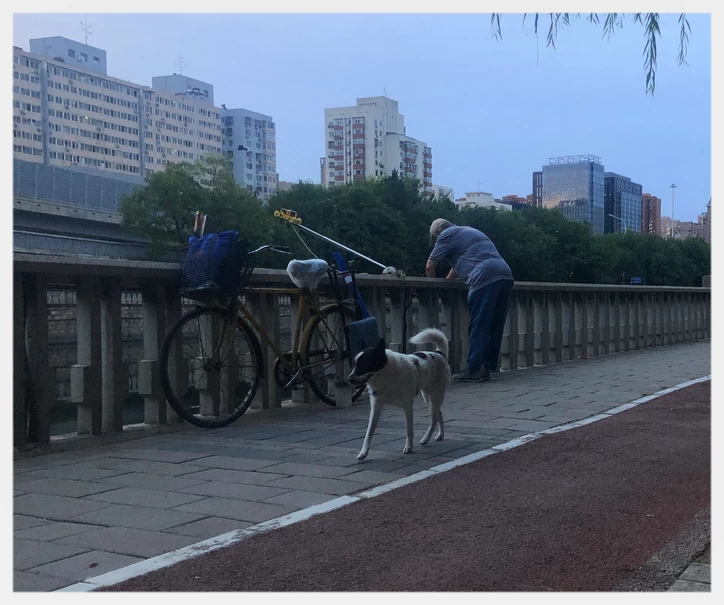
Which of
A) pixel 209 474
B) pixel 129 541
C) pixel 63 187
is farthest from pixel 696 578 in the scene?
pixel 63 187

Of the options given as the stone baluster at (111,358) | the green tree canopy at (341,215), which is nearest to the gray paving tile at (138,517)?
the stone baluster at (111,358)

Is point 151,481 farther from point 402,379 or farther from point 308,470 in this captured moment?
point 402,379

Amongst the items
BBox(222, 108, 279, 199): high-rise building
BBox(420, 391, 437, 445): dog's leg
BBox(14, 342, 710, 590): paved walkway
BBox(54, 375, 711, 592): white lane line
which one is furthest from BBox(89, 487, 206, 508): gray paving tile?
BBox(222, 108, 279, 199): high-rise building

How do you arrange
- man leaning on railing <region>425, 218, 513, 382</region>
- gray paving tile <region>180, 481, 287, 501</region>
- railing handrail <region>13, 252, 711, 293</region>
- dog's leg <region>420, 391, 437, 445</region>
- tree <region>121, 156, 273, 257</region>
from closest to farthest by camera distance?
gray paving tile <region>180, 481, 287, 501</region> → railing handrail <region>13, 252, 711, 293</region> → dog's leg <region>420, 391, 437, 445</region> → man leaning on railing <region>425, 218, 513, 382</region> → tree <region>121, 156, 273, 257</region>

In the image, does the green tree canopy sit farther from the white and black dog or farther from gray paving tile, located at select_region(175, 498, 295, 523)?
gray paving tile, located at select_region(175, 498, 295, 523)

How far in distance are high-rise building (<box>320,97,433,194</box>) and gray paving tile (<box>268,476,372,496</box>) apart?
54.8m

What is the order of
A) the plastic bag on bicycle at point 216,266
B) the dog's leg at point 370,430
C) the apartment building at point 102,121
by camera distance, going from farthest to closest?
the apartment building at point 102,121 < the plastic bag on bicycle at point 216,266 < the dog's leg at point 370,430

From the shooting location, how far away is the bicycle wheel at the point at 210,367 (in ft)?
→ 20.9

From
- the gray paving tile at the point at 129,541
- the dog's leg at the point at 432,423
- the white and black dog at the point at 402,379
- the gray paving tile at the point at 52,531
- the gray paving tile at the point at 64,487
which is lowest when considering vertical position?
the gray paving tile at the point at 64,487

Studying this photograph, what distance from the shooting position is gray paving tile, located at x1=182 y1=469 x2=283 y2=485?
472cm

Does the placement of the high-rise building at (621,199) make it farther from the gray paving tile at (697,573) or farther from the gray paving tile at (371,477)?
the gray paving tile at (697,573)

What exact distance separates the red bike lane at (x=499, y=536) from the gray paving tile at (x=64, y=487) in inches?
52.1
